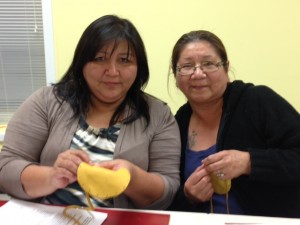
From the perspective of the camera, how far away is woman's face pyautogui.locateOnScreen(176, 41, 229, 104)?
Answer: 1.21 meters

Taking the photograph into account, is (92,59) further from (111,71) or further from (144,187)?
(144,187)

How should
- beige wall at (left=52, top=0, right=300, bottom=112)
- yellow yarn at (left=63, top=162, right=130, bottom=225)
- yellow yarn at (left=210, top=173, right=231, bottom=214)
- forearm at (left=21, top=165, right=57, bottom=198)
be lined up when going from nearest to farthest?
yellow yarn at (left=63, top=162, right=130, bottom=225) < forearm at (left=21, top=165, right=57, bottom=198) < yellow yarn at (left=210, top=173, right=231, bottom=214) < beige wall at (left=52, top=0, right=300, bottom=112)

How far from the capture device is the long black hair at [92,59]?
1074 mm

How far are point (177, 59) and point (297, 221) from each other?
691 mm

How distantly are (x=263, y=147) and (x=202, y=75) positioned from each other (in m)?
0.34

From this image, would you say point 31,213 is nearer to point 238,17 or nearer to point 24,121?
point 24,121

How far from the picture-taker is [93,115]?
1.18 m

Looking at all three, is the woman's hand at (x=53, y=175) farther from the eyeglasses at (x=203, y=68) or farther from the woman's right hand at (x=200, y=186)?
the eyeglasses at (x=203, y=68)

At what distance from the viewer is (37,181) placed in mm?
966

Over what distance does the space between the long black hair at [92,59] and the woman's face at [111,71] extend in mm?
18

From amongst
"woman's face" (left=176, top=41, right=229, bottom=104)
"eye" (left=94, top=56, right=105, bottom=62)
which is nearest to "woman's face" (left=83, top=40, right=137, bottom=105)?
"eye" (left=94, top=56, right=105, bottom=62)

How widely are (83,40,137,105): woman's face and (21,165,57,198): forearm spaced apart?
32 cm

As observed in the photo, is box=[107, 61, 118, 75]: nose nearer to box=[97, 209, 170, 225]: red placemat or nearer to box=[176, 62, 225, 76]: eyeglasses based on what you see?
box=[176, 62, 225, 76]: eyeglasses

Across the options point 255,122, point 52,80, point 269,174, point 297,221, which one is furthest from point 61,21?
point 297,221
